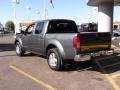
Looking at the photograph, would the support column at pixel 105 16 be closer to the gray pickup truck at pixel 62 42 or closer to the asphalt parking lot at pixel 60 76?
the asphalt parking lot at pixel 60 76

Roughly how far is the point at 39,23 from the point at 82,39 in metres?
3.36

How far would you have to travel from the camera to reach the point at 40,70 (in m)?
11.4

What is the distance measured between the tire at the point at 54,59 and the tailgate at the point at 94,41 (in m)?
1.11

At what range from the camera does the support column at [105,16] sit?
2350cm

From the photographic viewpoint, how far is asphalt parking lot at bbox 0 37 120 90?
8.70 m

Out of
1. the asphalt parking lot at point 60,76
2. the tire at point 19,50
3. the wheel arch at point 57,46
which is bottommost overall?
the asphalt parking lot at point 60,76

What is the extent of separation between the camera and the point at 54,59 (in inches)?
447

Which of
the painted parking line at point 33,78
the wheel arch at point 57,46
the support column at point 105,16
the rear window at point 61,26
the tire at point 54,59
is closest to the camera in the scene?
the painted parking line at point 33,78

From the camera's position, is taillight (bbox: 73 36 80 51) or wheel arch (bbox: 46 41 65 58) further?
wheel arch (bbox: 46 41 65 58)

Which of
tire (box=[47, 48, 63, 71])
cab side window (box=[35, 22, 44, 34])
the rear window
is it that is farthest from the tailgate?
cab side window (box=[35, 22, 44, 34])

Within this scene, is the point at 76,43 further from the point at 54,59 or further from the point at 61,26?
the point at 61,26

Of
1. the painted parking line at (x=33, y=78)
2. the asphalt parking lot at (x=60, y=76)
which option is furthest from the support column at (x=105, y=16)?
the painted parking line at (x=33, y=78)

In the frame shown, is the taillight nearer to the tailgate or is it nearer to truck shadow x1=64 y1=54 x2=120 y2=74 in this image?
the tailgate

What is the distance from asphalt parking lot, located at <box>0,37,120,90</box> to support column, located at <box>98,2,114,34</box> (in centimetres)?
1024
